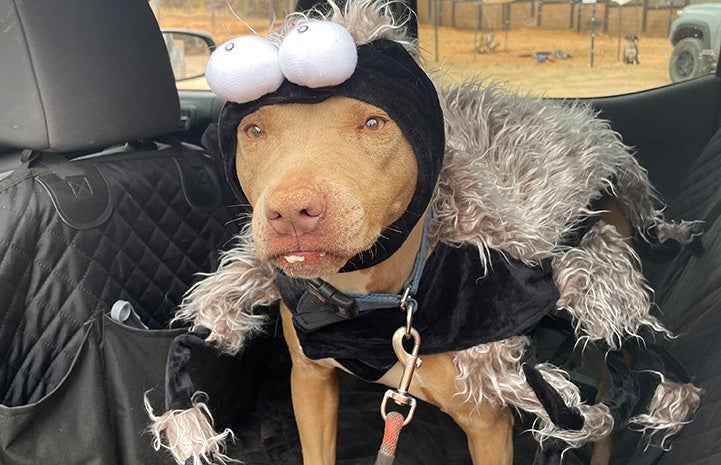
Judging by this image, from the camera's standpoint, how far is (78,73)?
152cm

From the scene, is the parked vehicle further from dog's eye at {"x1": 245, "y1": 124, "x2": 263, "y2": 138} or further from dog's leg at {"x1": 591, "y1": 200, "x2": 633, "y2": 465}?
dog's eye at {"x1": 245, "y1": 124, "x2": 263, "y2": 138}

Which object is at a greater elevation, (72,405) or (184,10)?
(184,10)

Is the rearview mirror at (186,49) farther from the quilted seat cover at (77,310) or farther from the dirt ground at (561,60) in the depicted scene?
the quilted seat cover at (77,310)

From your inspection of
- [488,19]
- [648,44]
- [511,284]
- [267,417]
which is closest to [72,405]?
[267,417]

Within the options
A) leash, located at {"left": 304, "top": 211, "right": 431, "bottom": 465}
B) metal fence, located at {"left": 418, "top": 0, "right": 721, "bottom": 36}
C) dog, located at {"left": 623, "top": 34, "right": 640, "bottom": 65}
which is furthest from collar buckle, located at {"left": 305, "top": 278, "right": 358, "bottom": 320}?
dog, located at {"left": 623, "top": 34, "right": 640, "bottom": 65}

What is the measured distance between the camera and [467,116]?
1.51 meters

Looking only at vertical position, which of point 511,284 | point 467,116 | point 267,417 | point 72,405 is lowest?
point 267,417

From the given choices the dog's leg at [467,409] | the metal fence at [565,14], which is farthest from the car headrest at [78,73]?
the metal fence at [565,14]

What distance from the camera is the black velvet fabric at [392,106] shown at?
1144 mm

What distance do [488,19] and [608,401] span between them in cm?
168

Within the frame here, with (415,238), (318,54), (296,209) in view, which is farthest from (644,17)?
(296,209)

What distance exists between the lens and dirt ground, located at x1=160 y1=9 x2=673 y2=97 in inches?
99.7

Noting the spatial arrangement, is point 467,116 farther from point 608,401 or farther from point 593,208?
point 608,401

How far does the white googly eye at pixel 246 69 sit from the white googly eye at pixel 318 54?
2cm
